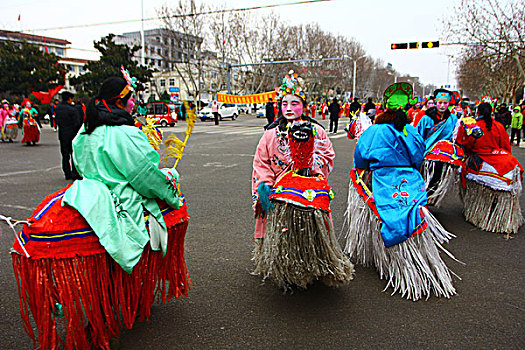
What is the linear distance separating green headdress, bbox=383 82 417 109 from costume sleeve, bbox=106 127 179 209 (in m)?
2.39

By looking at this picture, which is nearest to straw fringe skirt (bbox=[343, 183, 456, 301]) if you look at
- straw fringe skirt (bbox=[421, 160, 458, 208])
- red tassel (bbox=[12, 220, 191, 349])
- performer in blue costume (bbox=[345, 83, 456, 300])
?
performer in blue costume (bbox=[345, 83, 456, 300])

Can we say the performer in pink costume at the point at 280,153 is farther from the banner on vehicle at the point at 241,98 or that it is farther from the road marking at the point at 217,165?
the banner on vehicle at the point at 241,98

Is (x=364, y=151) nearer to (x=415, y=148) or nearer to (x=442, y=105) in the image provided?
(x=415, y=148)

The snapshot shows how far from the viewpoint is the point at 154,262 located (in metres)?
2.62

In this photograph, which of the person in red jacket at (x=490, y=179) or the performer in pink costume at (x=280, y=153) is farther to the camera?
the person in red jacket at (x=490, y=179)

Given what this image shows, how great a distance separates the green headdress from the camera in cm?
381

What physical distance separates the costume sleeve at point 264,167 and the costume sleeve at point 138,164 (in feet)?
3.23

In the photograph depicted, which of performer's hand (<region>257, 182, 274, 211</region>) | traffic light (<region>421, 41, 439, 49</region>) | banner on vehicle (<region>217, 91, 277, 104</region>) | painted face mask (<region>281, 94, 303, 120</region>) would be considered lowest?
performer's hand (<region>257, 182, 274, 211</region>)

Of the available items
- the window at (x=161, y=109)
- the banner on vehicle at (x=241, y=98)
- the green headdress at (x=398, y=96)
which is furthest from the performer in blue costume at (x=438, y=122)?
the banner on vehicle at (x=241, y=98)

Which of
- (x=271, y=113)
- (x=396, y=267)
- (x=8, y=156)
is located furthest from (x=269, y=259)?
(x=271, y=113)

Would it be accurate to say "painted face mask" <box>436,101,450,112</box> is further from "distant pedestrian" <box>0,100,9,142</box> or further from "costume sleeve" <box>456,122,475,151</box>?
"distant pedestrian" <box>0,100,9,142</box>

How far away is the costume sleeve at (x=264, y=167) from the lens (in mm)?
3295

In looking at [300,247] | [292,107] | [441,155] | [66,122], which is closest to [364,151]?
[292,107]

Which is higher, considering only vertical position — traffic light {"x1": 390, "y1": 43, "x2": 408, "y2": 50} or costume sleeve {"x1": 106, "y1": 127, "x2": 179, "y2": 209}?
traffic light {"x1": 390, "y1": 43, "x2": 408, "y2": 50}
